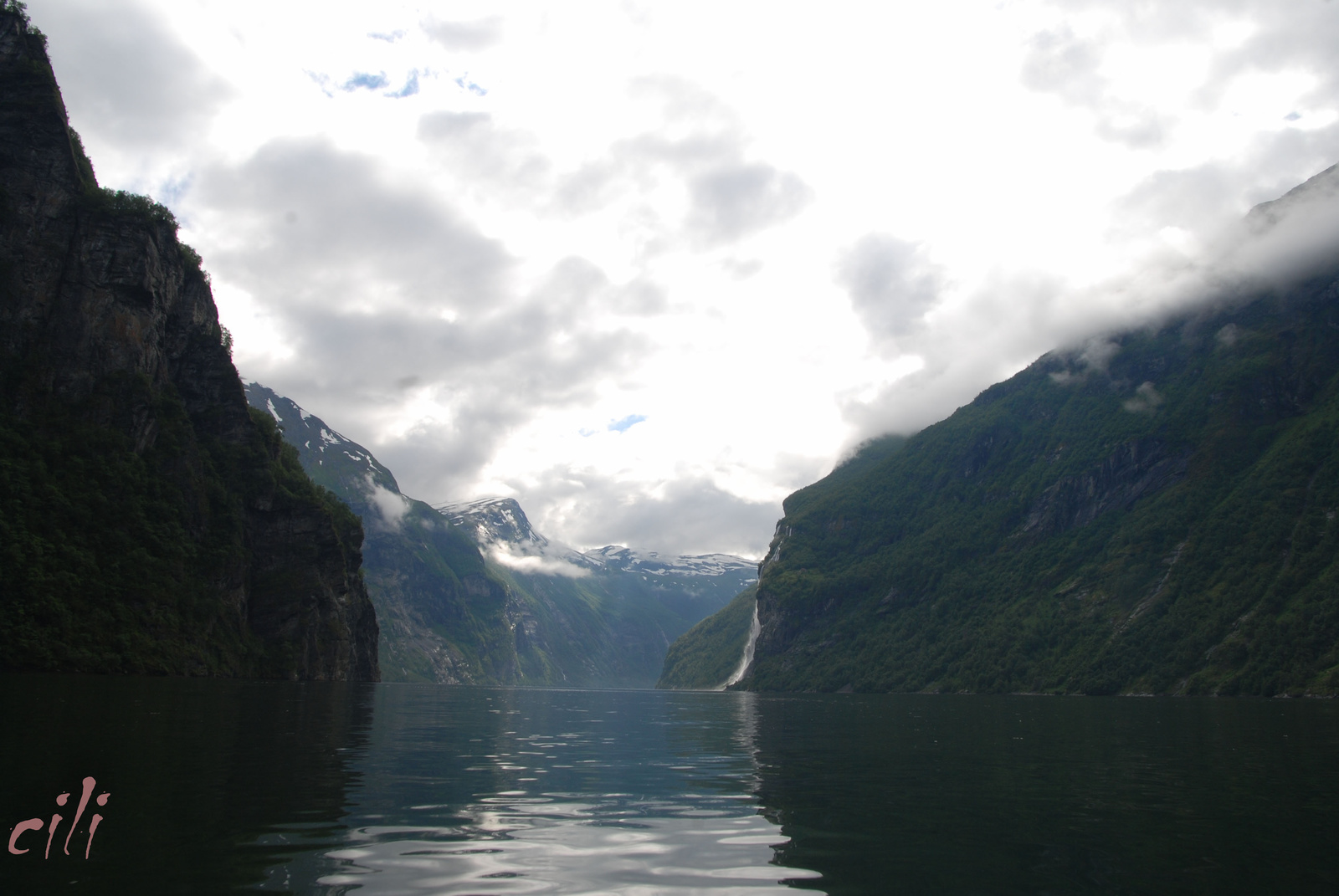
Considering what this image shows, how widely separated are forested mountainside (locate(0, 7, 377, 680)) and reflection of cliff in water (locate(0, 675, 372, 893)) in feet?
217

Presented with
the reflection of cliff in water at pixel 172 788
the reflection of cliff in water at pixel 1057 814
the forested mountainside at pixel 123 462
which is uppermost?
the forested mountainside at pixel 123 462

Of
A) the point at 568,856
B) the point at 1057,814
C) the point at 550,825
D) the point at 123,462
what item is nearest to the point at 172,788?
the point at 550,825

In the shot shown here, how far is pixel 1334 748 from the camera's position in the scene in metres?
39.8

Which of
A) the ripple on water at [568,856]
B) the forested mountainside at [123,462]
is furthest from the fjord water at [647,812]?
the forested mountainside at [123,462]

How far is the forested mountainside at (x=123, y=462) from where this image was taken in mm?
103375

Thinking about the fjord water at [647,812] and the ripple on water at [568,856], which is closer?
the ripple on water at [568,856]

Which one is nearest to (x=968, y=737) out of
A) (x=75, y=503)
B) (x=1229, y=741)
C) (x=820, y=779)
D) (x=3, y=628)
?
(x=1229, y=741)

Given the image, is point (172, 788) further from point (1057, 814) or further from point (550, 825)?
point (1057, 814)

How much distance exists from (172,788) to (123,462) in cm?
12270

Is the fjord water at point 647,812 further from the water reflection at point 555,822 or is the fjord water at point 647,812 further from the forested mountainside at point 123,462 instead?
the forested mountainside at point 123,462

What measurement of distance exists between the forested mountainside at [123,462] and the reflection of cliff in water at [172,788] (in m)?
66.2

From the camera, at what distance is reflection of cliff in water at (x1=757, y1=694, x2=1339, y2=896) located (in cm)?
1523

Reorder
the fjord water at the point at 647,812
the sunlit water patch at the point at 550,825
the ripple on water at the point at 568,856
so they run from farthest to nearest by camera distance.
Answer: the fjord water at the point at 647,812 → the sunlit water patch at the point at 550,825 → the ripple on water at the point at 568,856

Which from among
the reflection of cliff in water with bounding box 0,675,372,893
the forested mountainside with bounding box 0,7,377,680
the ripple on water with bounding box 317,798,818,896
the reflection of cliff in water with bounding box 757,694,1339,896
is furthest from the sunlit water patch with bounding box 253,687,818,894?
the forested mountainside with bounding box 0,7,377,680
